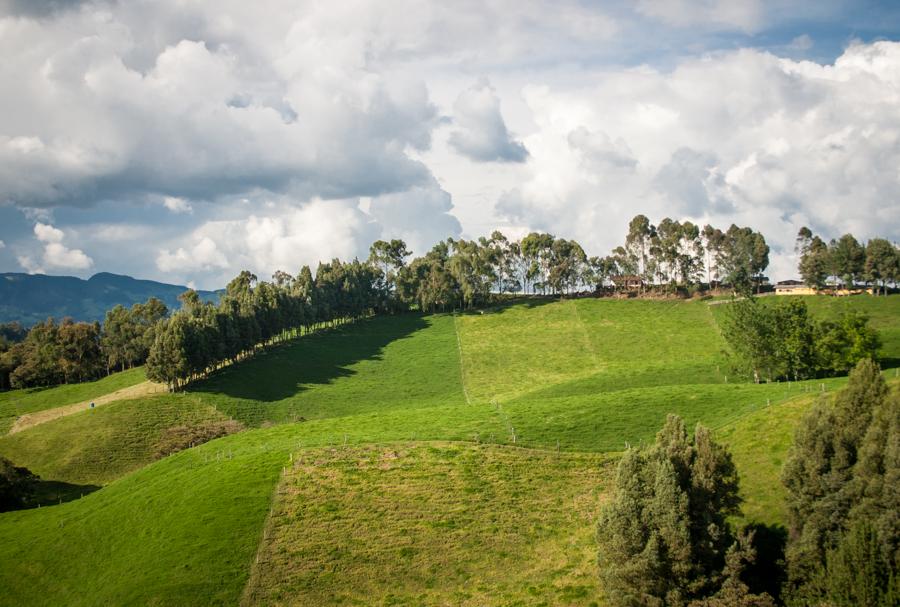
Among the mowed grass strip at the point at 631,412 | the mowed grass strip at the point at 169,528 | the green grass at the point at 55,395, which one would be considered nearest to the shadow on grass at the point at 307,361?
the green grass at the point at 55,395

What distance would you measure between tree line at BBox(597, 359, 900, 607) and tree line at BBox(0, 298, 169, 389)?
107 metres

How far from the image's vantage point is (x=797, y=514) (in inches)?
1491

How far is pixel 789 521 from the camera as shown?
38.4 metres

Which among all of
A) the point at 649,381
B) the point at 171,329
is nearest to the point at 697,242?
the point at 649,381

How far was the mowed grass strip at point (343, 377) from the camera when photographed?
96438mm

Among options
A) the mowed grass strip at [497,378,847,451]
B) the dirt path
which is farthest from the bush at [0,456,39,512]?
the mowed grass strip at [497,378,847,451]

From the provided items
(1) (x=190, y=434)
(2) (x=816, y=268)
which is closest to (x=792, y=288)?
(2) (x=816, y=268)

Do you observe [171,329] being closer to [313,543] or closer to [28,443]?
[28,443]

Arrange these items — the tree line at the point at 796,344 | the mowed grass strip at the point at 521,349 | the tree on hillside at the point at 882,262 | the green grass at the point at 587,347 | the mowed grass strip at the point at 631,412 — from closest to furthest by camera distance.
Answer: the mowed grass strip at the point at 631,412
the tree line at the point at 796,344
the green grass at the point at 587,347
the mowed grass strip at the point at 521,349
the tree on hillside at the point at 882,262

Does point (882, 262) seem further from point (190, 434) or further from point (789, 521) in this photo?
point (190, 434)

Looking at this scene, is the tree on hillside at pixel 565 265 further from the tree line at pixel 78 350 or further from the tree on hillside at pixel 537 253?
the tree line at pixel 78 350

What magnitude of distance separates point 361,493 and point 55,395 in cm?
9000

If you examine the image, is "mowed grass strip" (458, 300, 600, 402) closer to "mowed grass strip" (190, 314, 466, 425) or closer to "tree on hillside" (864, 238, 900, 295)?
"mowed grass strip" (190, 314, 466, 425)

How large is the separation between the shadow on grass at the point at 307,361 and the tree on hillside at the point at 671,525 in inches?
2920
